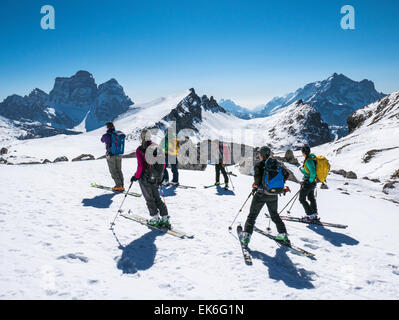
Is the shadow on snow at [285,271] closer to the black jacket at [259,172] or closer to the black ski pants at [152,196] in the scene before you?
the black jacket at [259,172]

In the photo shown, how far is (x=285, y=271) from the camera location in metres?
6.29

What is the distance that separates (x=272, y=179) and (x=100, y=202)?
24.3 feet

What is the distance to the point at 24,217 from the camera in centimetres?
796

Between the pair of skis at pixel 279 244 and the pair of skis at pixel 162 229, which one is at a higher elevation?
the pair of skis at pixel 162 229

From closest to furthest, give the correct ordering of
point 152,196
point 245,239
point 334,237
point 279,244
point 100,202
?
point 245,239, point 279,244, point 152,196, point 334,237, point 100,202

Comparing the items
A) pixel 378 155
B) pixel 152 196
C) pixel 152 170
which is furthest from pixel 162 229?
pixel 378 155

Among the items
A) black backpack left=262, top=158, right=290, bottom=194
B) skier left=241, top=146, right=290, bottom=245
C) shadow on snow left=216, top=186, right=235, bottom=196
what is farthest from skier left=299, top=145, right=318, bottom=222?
shadow on snow left=216, top=186, right=235, bottom=196

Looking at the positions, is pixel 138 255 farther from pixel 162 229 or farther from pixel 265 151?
pixel 265 151

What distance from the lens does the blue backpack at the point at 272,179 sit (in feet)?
22.8

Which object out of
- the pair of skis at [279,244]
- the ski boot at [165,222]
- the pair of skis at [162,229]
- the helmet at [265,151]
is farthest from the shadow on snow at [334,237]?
the ski boot at [165,222]

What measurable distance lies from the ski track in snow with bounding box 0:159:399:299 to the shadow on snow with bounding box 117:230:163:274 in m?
0.02

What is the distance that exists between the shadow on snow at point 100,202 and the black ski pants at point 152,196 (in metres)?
2.81

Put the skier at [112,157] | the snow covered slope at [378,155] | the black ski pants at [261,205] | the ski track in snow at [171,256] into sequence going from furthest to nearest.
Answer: the snow covered slope at [378,155] < the skier at [112,157] < the black ski pants at [261,205] < the ski track in snow at [171,256]
